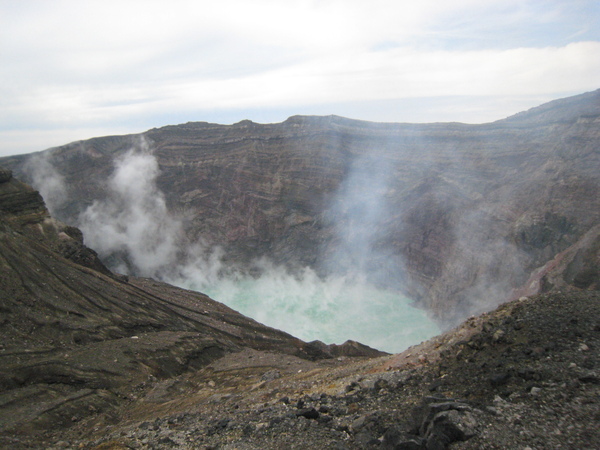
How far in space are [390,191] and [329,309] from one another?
34.5ft

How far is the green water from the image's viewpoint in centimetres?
2714

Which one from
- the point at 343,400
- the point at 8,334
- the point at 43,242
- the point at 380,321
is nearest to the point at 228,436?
the point at 343,400

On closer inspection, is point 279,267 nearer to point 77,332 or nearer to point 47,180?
point 47,180

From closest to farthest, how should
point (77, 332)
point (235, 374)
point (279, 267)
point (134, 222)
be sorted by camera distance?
point (77, 332) → point (235, 374) → point (279, 267) → point (134, 222)

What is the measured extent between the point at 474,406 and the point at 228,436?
4.20m

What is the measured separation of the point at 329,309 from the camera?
31.1 meters

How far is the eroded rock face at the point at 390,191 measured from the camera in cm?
2602

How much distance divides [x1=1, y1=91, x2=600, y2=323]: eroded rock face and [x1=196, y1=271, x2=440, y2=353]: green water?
140 cm

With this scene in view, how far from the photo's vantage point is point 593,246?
1955 centimetres

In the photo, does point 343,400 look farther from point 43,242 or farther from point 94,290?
point 43,242

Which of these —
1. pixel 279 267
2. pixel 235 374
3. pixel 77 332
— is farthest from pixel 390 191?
pixel 77 332

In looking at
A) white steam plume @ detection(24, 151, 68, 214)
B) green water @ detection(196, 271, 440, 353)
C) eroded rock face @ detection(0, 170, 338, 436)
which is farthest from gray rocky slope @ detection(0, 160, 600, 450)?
white steam plume @ detection(24, 151, 68, 214)

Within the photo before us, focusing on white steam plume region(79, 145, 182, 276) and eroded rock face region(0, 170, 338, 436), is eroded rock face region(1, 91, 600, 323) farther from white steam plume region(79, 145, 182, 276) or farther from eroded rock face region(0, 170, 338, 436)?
eroded rock face region(0, 170, 338, 436)

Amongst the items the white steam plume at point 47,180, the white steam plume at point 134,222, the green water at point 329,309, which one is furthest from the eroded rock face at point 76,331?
the white steam plume at point 47,180
